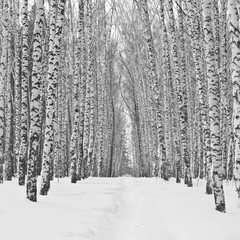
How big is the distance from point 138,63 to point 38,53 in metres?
18.7

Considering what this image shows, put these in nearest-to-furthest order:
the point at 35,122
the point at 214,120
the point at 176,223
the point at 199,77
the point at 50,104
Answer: the point at 176,223, the point at 214,120, the point at 35,122, the point at 50,104, the point at 199,77

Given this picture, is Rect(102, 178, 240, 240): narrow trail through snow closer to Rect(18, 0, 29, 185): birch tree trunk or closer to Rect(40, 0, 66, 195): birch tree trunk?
Rect(40, 0, 66, 195): birch tree trunk

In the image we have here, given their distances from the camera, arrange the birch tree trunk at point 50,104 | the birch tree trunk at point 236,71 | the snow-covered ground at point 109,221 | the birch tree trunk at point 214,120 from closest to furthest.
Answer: the snow-covered ground at point 109,221, the birch tree trunk at point 236,71, the birch tree trunk at point 214,120, the birch tree trunk at point 50,104

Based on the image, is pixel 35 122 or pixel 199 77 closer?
pixel 35 122

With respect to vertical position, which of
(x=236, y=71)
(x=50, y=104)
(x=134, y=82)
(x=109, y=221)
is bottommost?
(x=109, y=221)

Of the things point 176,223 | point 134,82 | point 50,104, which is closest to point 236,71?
point 176,223

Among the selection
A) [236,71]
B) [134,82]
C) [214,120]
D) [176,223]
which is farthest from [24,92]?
[134,82]

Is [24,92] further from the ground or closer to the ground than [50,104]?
further from the ground

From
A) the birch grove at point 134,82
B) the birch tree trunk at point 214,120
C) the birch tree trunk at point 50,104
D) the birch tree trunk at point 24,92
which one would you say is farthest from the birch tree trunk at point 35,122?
the birch tree trunk at point 214,120

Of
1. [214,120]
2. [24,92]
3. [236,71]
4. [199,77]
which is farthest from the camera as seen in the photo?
[24,92]

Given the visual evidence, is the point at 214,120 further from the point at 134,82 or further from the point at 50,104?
the point at 134,82

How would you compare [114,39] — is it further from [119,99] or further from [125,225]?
[125,225]

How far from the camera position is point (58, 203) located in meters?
7.48

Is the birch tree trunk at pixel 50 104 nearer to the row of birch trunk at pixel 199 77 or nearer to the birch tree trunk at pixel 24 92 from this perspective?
the birch tree trunk at pixel 24 92
